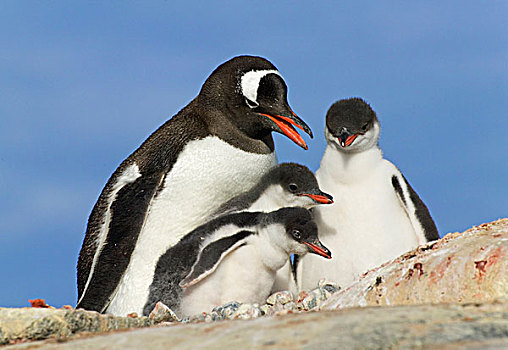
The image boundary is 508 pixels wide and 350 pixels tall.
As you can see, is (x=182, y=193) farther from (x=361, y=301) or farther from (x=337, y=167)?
(x=361, y=301)

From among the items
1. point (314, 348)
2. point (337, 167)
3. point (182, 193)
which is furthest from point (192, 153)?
point (314, 348)

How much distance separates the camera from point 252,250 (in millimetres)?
5078

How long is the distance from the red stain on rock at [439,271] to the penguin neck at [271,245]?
1784 millimetres

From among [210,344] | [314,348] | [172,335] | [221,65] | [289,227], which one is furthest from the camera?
[221,65]

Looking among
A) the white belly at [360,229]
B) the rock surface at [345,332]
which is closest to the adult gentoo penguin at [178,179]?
the white belly at [360,229]

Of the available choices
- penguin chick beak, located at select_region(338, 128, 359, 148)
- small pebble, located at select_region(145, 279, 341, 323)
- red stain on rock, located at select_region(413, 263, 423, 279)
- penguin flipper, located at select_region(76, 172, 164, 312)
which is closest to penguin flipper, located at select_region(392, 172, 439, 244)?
penguin chick beak, located at select_region(338, 128, 359, 148)

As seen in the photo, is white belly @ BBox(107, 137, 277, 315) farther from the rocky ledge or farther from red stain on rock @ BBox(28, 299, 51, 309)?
red stain on rock @ BBox(28, 299, 51, 309)

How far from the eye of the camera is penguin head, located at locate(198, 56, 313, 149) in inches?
205

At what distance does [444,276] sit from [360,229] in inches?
88.0

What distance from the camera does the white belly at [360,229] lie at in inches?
216

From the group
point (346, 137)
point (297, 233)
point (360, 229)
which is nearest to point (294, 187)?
point (297, 233)

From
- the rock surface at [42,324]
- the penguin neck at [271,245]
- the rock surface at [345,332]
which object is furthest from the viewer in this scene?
the penguin neck at [271,245]

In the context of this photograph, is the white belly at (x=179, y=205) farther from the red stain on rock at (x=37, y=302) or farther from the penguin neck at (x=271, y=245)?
the red stain on rock at (x=37, y=302)

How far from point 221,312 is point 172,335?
→ 2.29 metres
